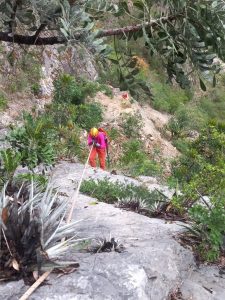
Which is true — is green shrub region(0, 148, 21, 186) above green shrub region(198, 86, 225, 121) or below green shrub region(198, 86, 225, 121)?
above

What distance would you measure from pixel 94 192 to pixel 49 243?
4.46m

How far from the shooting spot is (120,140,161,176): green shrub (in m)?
12.7

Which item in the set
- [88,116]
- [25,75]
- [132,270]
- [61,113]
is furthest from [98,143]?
[132,270]

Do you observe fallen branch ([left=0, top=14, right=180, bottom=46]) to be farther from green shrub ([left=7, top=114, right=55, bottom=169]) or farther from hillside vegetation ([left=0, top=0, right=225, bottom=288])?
green shrub ([left=7, top=114, right=55, bottom=169])

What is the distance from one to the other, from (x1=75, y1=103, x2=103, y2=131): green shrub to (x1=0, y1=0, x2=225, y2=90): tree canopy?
14498 mm

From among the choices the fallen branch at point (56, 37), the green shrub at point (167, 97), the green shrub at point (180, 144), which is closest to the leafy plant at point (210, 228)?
the fallen branch at point (56, 37)

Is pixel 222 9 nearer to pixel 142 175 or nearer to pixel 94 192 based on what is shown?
pixel 94 192

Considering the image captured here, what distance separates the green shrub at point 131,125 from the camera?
19.8 metres

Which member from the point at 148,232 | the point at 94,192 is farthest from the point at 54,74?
the point at 148,232

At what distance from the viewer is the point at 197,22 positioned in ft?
12.8

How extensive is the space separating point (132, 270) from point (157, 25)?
203cm

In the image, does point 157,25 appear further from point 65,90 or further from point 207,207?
point 65,90

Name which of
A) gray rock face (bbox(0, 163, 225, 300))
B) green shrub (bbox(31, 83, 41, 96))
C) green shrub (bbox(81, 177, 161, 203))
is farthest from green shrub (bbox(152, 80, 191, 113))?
gray rock face (bbox(0, 163, 225, 300))

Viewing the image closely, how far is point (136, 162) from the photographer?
15297 millimetres
